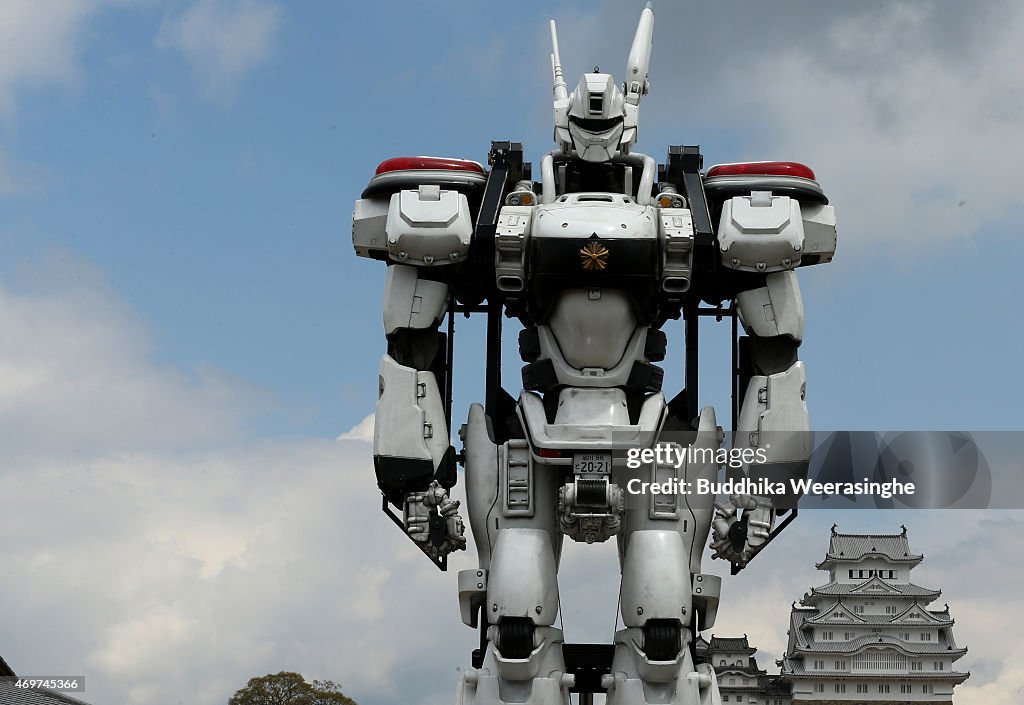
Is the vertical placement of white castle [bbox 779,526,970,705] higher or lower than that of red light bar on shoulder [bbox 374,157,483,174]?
higher

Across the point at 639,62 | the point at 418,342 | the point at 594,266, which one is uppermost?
the point at 639,62

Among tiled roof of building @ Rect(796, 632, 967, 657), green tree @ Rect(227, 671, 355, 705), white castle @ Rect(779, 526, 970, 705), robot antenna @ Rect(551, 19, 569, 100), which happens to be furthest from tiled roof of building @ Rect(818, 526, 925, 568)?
robot antenna @ Rect(551, 19, 569, 100)

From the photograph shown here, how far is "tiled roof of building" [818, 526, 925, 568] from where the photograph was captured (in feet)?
199

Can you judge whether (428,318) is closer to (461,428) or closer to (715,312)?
(461,428)

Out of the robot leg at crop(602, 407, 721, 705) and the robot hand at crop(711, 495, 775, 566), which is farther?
the robot hand at crop(711, 495, 775, 566)

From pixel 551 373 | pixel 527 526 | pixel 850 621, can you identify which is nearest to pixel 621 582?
→ pixel 527 526

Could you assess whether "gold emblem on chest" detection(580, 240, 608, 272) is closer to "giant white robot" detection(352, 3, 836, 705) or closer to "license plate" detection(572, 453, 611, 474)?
"giant white robot" detection(352, 3, 836, 705)

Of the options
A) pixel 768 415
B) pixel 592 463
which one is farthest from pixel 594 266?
pixel 768 415

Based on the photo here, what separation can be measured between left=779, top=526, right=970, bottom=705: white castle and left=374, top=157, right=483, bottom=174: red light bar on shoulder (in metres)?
43.6

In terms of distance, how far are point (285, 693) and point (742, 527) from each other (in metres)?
18.5

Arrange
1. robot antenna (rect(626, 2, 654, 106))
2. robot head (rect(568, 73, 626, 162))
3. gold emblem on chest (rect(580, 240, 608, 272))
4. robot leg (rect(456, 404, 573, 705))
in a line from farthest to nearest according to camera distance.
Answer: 1. robot antenna (rect(626, 2, 654, 106))
2. robot head (rect(568, 73, 626, 162))
3. gold emblem on chest (rect(580, 240, 608, 272))
4. robot leg (rect(456, 404, 573, 705))

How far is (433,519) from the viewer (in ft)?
42.5

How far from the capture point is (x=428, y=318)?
13.1m

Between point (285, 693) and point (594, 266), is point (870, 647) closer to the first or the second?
point (285, 693)
